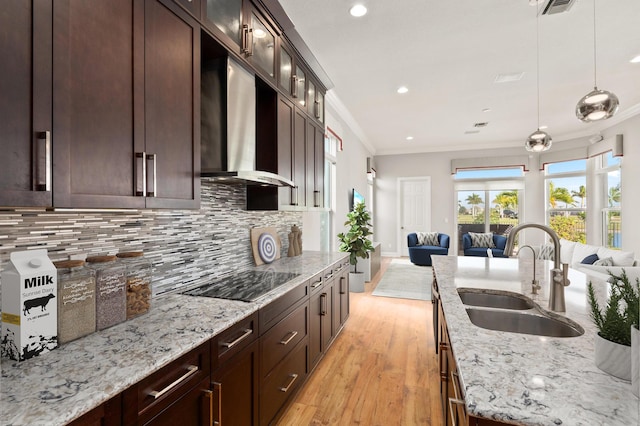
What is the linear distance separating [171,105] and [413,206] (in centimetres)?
810

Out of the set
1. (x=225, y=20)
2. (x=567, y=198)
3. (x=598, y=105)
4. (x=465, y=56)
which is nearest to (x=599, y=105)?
(x=598, y=105)

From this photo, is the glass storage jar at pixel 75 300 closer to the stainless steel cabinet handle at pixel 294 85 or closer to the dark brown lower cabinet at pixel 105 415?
the dark brown lower cabinet at pixel 105 415

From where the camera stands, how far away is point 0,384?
0.82m

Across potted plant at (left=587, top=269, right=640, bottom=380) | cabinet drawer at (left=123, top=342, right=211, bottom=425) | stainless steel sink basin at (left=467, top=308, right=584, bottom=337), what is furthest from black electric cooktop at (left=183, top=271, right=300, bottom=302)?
potted plant at (left=587, top=269, right=640, bottom=380)

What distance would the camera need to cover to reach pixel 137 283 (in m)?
1.35

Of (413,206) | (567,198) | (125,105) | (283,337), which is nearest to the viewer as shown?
(125,105)

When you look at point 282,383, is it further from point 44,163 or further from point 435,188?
point 435,188

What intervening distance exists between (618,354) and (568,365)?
5.1 inches

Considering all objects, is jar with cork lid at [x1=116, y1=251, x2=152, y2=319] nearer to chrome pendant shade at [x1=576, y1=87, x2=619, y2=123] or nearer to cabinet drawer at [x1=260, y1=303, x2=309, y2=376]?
cabinet drawer at [x1=260, y1=303, x2=309, y2=376]

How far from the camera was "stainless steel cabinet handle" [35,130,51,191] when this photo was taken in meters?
0.90

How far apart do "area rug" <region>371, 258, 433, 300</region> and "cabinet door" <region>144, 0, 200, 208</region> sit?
13.3ft

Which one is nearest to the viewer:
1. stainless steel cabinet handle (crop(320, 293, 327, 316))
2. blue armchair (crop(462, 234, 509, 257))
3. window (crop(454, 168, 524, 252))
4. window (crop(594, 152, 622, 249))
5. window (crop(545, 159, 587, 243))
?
stainless steel cabinet handle (crop(320, 293, 327, 316))

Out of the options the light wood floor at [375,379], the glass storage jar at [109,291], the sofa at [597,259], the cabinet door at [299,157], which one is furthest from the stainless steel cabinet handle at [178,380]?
the sofa at [597,259]

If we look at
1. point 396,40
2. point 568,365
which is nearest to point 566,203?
point 396,40
